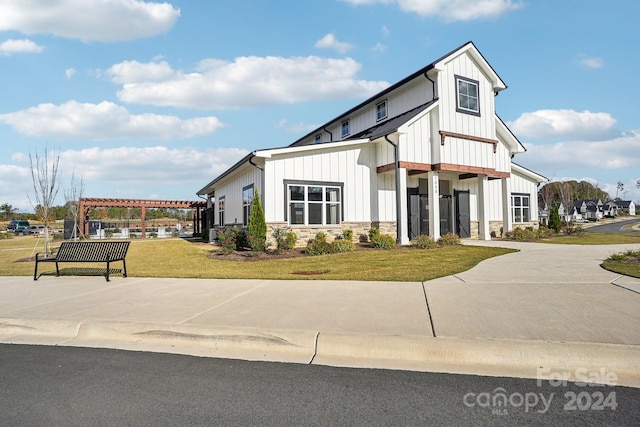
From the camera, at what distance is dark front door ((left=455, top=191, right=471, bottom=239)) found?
20.2m

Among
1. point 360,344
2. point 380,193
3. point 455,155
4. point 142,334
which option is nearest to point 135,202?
point 380,193

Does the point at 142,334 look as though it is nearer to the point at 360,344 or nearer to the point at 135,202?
the point at 360,344

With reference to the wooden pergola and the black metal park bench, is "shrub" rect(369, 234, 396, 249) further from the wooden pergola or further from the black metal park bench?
the wooden pergola

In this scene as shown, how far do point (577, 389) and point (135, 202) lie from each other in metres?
33.1

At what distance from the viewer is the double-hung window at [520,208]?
23508 mm

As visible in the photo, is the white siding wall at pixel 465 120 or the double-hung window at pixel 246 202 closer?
the white siding wall at pixel 465 120

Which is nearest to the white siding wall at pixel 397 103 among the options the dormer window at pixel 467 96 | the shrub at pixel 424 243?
the dormer window at pixel 467 96

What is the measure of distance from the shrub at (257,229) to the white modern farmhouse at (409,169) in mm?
624

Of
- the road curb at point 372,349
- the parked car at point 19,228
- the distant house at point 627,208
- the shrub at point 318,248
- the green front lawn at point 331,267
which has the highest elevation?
the distant house at point 627,208

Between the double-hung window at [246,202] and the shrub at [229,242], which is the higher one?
the double-hung window at [246,202]

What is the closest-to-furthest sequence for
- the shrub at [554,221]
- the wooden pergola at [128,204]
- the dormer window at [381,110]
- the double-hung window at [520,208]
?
the dormer window at [381,110] < the shrub at [554,221] < the double-hung window at [520,208] < the wooden pergola at [128,204]

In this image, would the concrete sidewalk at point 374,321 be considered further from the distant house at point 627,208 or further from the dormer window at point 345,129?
the distant house at point 627,208

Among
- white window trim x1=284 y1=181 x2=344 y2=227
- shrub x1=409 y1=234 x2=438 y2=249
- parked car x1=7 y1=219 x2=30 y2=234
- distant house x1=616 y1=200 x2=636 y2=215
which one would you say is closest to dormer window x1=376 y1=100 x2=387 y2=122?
white window trim x1=284 y1=181 x2=344 y2=227

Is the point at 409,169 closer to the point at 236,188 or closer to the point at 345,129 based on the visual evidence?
the point at 345,129
